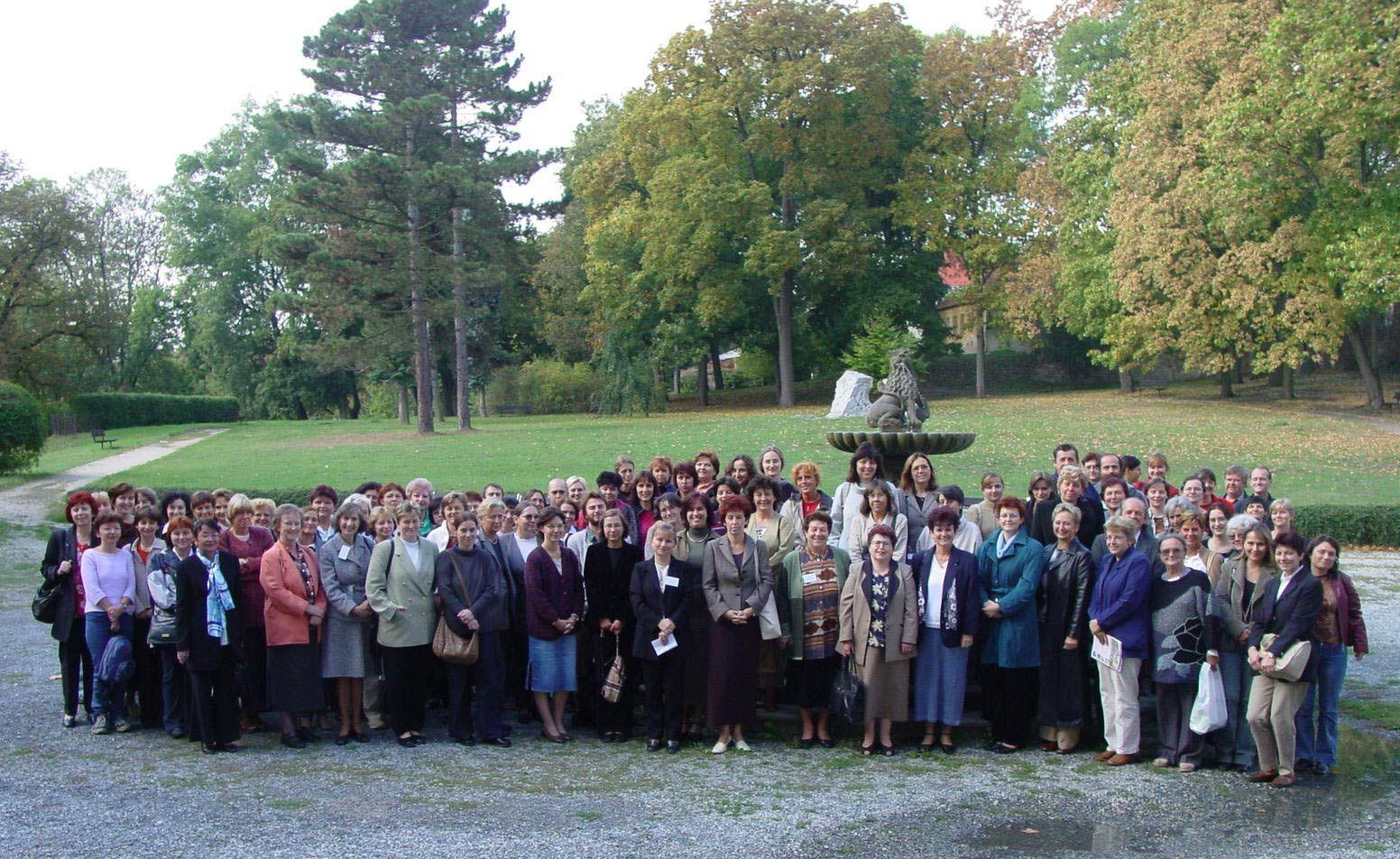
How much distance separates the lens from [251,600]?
314 inches

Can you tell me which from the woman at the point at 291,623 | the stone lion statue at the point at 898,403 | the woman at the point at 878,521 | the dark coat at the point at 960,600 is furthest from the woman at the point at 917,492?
the stone lion statue at the point at 898,403

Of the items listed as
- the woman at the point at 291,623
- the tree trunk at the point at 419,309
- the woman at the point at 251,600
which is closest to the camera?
the woman at the point at 291,623

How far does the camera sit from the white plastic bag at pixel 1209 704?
7035 mm

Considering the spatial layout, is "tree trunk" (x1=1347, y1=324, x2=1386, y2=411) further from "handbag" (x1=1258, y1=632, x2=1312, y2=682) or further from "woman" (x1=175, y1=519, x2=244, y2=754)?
"woman" (x1=175, y1=519, x2=244, y2=754)

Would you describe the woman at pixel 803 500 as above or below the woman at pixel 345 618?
above

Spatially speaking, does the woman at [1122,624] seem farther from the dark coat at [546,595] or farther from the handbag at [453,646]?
the handbag at [453,646]

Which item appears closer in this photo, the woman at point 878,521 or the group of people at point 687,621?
the group of people at point 687,621

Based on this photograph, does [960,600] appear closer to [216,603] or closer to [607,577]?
[607,577]

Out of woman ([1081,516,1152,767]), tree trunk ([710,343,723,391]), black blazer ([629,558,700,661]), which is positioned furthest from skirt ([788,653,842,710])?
tree trunk ([710,343,723,391])

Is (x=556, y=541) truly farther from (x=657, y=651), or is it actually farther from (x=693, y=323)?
(x=693, y=323)

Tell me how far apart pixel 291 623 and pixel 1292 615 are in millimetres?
6389

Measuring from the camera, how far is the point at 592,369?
50062mm

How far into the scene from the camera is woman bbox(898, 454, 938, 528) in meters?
8.88

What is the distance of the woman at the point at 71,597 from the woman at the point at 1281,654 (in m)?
7.95
